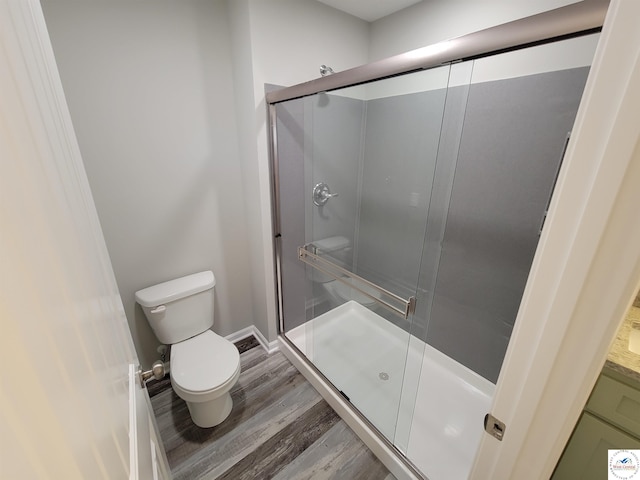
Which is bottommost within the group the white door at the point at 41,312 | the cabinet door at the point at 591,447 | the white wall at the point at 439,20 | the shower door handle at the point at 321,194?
the cabinet door at the point at 591,447

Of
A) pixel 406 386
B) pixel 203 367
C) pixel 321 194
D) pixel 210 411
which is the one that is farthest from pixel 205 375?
pixel 321 194

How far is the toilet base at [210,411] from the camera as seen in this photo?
1.49 meters

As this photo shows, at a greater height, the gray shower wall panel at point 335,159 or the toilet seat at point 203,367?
the gray shower wall panel at point 335,159

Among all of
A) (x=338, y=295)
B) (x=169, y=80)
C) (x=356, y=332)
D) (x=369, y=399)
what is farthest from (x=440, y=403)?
(x=169, y=80)

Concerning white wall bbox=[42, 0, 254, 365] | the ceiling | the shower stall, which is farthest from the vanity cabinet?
the ceiling

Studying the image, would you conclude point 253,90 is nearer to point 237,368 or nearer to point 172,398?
point 237,368

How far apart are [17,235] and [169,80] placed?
5.51 ft

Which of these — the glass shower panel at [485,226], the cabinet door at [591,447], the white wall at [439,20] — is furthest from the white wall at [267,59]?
the cabinet door at [591,447]

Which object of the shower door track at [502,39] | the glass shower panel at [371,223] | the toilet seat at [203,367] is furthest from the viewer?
the glass shower panel at [371,223]

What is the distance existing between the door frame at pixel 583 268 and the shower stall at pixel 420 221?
23.5 inches

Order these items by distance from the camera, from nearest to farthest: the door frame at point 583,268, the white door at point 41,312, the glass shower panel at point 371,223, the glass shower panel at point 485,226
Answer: the white door at point 41,312 < the door frame at point 583,268 < the glass shower panel at point 485,226 < the glass shower panel at point 371,223

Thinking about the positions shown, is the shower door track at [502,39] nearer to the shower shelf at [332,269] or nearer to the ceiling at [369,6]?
the ceiling at [369,6]

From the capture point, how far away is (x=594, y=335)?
0.42m

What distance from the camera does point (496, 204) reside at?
1.49m
